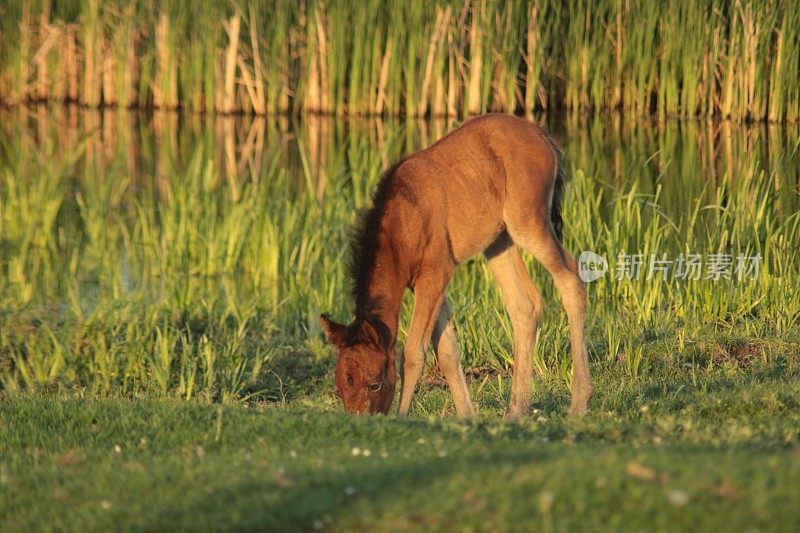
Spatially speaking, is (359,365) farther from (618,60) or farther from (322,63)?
(322,63)

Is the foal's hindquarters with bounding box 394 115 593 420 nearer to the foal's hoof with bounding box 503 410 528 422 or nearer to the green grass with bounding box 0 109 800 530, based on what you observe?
the foal's hoof with bounding box 503 410 528 422

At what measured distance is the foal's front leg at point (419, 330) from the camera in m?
7.95

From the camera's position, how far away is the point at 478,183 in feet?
27.4

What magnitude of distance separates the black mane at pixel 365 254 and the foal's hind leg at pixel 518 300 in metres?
1.22

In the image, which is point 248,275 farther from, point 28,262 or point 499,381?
point 499,381

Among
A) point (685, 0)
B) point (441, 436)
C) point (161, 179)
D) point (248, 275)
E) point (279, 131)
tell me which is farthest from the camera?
point (279, 131)

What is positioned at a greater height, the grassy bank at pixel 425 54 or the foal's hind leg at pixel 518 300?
the grassy bank at pixel 425 54

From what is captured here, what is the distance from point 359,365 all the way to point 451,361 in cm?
114

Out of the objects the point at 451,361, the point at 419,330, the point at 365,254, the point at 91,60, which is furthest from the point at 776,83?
the point at 365,254

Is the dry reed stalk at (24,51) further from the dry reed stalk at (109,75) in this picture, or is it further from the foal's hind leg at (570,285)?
the foal's hind leg at (570,285)

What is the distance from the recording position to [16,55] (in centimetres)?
2641

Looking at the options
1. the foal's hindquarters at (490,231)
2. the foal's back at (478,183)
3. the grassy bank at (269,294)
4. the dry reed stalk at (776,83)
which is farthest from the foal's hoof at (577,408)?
the dry reed stalk at (776,83)

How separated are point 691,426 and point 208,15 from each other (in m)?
19.1

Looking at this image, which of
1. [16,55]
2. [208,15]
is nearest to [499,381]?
[208,15]
